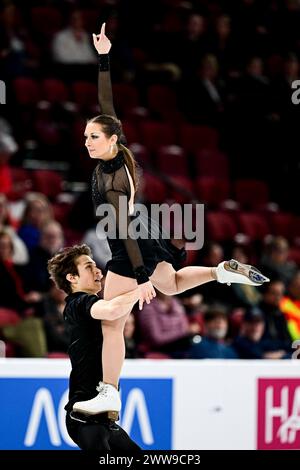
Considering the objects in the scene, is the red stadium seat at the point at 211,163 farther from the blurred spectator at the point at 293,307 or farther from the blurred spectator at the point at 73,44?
the blurred spectator at the point at 293,307

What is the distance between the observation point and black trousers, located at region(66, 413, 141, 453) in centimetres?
482

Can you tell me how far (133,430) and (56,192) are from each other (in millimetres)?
3331

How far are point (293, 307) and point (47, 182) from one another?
2.36 meters

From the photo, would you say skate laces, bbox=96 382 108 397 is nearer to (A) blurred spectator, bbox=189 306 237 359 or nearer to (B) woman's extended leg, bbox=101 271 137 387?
(B) woman's extended leg, bbox=101 271 137 387

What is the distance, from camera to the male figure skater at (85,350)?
4848 mm

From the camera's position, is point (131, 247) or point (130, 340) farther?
point (130, 340)

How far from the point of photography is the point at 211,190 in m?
11.0

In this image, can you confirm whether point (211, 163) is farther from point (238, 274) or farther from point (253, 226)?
point (238, 274)

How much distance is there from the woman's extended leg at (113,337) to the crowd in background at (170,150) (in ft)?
9.63

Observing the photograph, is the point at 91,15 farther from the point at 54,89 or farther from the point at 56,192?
the point at 56,192

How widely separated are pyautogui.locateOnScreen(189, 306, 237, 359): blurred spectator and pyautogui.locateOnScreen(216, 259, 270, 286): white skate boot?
3382mm

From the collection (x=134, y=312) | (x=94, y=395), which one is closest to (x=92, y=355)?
(x=94, y=395)

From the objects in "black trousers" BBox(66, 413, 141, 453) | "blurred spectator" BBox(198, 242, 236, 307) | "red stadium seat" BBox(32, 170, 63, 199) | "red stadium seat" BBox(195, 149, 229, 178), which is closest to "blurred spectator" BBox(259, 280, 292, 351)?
"blurred spectator" BBox(198, 242, 236, 307)

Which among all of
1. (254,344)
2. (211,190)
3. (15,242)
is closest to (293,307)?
(254,344)
